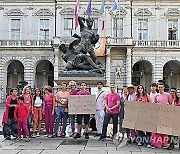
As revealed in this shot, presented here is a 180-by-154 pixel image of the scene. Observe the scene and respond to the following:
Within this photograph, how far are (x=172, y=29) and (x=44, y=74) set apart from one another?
15.4m

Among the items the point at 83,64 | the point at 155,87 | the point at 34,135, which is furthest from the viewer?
the point at 83,64

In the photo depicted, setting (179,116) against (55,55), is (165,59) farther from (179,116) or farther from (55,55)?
(179,116)

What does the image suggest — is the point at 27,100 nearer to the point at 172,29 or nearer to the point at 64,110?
the point at 64,110

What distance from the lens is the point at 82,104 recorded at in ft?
37.9

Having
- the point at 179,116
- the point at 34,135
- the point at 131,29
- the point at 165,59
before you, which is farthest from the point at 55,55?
the point at 179,116

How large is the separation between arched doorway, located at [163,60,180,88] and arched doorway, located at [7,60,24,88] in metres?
16.7

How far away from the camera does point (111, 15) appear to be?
4022cm

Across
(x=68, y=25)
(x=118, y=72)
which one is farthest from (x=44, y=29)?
(x=118, y=72)

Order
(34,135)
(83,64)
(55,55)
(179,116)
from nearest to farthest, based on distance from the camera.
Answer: (179,116), (34,135), (83,64), (55,55)

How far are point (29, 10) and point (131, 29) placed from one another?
11.5m

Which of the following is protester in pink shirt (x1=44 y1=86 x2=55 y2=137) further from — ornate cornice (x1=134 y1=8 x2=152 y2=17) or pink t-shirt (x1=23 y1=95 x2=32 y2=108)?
ornate cornice (x1=134 y1=8 x2=152 y2=17)

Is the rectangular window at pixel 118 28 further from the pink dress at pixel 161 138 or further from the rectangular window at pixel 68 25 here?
the pink dress at pixel 161 138

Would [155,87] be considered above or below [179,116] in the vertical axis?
above

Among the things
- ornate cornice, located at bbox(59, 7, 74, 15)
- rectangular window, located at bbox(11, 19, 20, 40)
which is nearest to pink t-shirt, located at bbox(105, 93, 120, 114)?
ornate cornice, located at bbox(59, 7, 74, 15)
